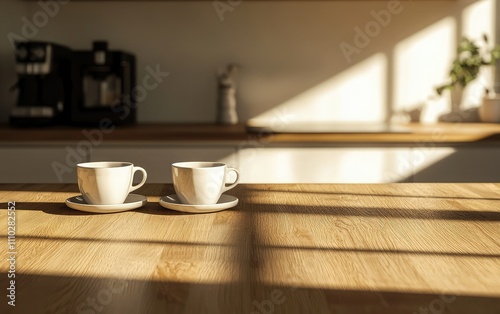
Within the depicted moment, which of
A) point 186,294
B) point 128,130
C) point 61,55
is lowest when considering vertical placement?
point 186,294

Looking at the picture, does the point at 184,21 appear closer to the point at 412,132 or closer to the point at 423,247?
the point at 412,132

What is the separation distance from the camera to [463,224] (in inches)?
39.3

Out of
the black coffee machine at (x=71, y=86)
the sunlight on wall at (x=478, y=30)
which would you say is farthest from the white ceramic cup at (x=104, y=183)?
the sunlight on wall at (x=478, y=30)

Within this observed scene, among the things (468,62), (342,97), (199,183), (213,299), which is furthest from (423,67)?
(213,299)

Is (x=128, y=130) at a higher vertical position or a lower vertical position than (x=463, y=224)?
higher

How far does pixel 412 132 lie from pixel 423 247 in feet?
5.89

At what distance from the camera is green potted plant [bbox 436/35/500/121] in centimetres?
316

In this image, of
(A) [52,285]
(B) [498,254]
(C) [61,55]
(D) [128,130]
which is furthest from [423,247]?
(C) [61,55]

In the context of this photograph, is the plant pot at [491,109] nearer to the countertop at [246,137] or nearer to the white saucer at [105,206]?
the countertop at [246,137]

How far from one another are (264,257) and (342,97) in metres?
2.58

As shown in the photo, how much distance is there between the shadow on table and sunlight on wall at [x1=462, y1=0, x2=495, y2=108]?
9.27ft

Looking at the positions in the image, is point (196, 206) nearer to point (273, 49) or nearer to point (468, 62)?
point (273, 49)

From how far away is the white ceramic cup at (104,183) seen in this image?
107 centimetres

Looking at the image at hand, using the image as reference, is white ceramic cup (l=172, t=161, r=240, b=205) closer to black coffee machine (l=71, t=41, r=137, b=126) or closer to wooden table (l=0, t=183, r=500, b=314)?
wooden table (l=0, t=183, r=500, b=314)
